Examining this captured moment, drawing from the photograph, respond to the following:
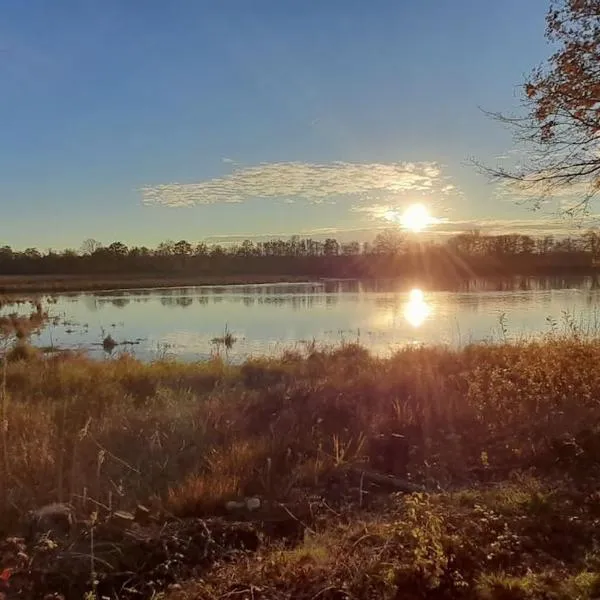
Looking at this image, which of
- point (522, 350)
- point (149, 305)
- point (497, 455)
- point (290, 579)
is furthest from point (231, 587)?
point (149, 305)

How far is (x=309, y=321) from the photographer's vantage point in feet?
89.5

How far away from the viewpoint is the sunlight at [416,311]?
25.0 m

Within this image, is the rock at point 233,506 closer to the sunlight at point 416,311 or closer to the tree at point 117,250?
the sunlight at point 416,311

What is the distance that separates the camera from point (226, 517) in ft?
14.6

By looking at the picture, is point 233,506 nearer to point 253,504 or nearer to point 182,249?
point 253,504

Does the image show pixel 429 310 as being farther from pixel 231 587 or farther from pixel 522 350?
pixel 231 587

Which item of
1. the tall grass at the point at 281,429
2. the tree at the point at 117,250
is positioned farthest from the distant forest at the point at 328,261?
the tall grass at the point at 281,429

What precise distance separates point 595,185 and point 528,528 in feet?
21.9

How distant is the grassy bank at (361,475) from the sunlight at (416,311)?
15.1m

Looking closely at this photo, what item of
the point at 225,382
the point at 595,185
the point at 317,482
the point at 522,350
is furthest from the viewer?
the point at 225,382

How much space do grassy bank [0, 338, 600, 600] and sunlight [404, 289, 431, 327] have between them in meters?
15.1

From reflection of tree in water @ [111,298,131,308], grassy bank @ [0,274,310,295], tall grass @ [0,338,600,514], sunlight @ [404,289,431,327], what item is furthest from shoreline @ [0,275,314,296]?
tall grass @ [0,338,600,514]

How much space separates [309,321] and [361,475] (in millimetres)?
22085

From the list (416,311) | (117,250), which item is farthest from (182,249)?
(416,311)
